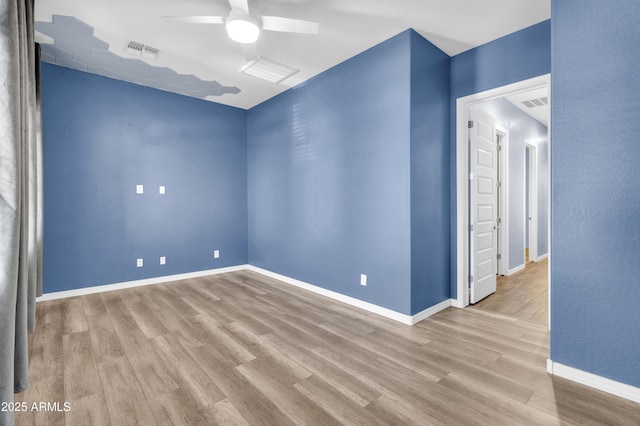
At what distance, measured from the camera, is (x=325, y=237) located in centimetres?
400

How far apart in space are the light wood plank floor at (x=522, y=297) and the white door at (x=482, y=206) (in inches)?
6.4

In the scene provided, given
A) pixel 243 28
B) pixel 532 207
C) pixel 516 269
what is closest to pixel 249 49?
pixel 243 28

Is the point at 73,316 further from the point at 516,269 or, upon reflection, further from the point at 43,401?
the point at 516,269

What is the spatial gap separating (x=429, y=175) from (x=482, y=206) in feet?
3.29

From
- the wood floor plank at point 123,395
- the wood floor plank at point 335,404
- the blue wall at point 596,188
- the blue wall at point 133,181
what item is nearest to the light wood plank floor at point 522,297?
the blue wall at point 596,188

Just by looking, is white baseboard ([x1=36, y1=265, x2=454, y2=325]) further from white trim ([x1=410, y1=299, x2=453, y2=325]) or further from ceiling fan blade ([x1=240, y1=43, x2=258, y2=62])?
ceiling fan blade ([x1=240, y1=43, x2=258, y2=62])

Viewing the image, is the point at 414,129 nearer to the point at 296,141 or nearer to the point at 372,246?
the point at 372,246

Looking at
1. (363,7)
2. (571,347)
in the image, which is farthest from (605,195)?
(363,7)

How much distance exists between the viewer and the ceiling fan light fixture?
90.4 inches

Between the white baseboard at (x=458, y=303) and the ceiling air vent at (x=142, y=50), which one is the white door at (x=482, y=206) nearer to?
the white baseboard at (x=458, y=303)

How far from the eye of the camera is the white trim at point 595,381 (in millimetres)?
1843

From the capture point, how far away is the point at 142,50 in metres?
3.40

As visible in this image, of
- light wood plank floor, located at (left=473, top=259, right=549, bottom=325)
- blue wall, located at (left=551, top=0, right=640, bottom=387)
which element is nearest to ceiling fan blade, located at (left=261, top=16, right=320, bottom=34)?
blue wall, located at (left=551, top=0, right=640, bottom=387)

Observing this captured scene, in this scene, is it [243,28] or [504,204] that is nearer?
[243,28]
